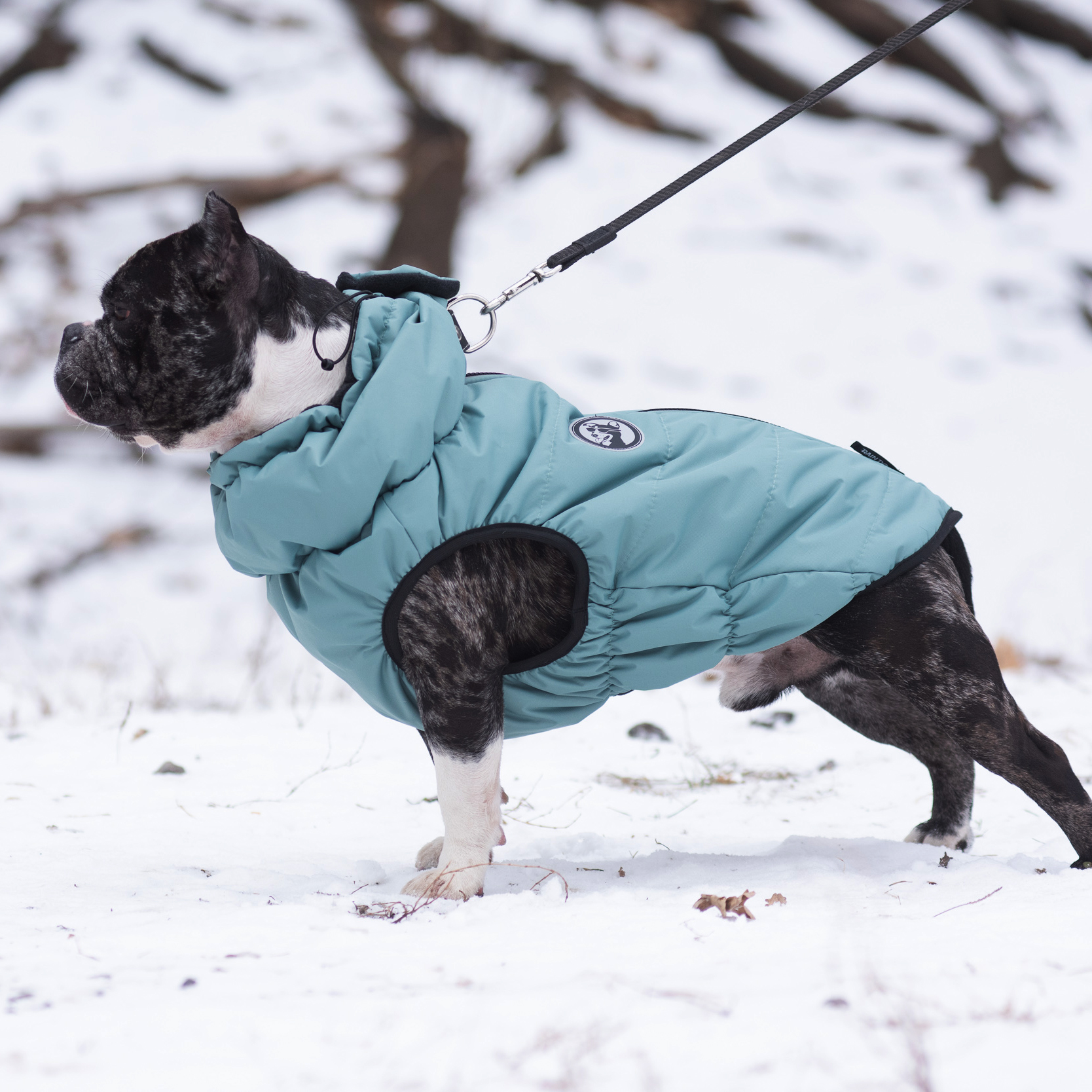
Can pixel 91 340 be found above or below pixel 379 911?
above

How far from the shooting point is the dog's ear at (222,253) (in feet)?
6.95

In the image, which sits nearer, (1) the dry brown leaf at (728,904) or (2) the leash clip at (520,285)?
(1) the dry brown leaf at (728,904)

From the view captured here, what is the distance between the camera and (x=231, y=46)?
36.8 feet

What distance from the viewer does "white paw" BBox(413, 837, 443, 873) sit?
2.58m

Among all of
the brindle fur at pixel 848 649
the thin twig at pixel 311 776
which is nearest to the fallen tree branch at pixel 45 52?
the thin twig at pixel 311 776

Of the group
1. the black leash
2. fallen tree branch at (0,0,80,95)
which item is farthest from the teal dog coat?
fallen tree branch at (0,0,80,95)

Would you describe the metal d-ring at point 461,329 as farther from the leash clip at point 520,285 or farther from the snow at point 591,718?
the snow at point 591,718

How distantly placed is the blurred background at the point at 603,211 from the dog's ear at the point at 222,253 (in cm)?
547

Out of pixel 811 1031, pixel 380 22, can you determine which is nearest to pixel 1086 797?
pixel 811 1031

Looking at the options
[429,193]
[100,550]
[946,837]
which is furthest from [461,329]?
[429,193]

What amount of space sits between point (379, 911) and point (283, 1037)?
29.7 inches

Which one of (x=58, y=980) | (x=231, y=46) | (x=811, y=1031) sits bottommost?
(x=58, y=980)

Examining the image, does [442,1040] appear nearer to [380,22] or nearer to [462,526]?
[462,526]

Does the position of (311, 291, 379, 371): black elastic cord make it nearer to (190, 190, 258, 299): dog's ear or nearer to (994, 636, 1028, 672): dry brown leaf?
(190, 190, 258, 299): dog's ear
